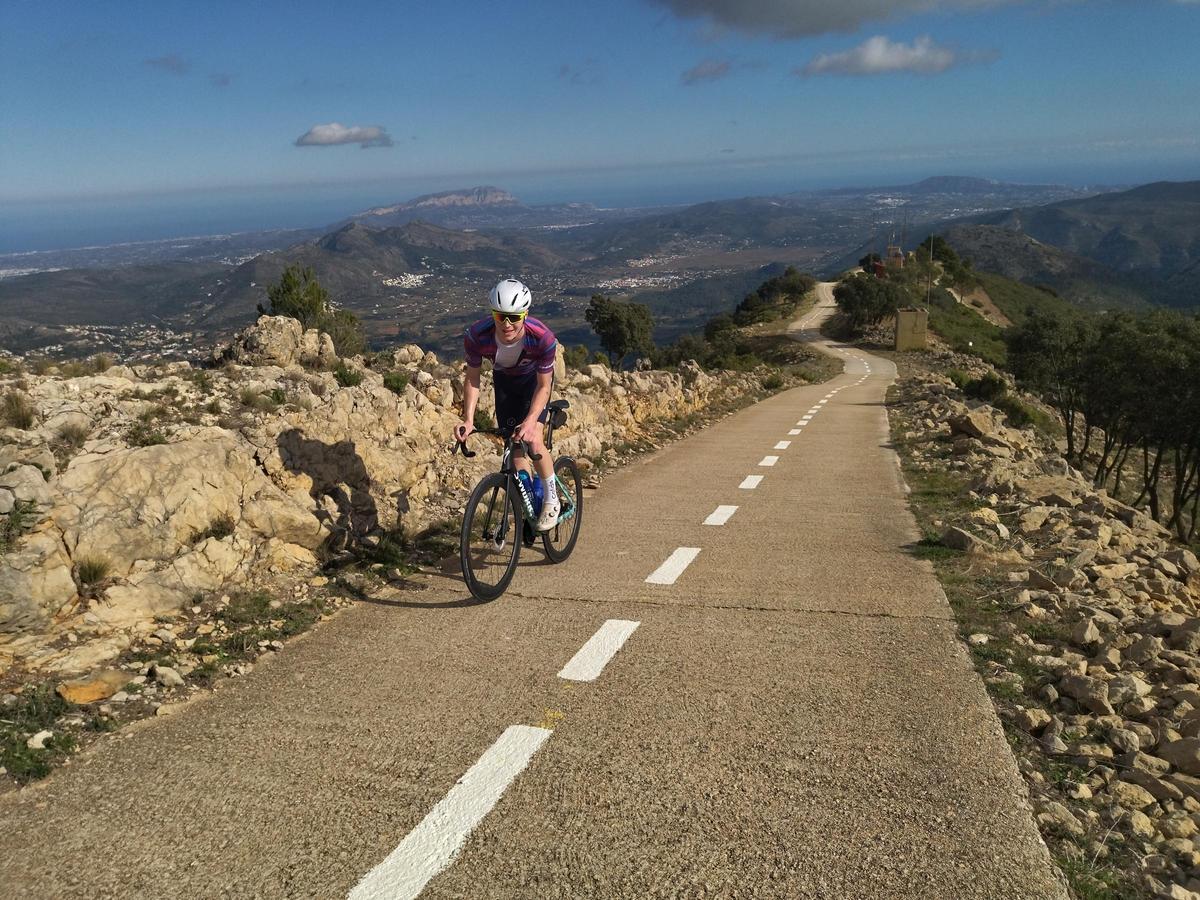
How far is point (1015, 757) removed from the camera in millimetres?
3662

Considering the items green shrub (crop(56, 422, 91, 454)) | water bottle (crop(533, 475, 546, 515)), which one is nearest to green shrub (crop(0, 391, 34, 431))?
green shrub (crop(56, 422, 91, 454))

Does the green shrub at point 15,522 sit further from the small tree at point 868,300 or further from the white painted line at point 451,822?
the small tree at point 868,300

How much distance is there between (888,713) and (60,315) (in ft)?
434

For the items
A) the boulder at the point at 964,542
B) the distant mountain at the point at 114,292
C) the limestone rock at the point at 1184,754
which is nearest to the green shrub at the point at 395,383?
the boulder at the point at 964,542

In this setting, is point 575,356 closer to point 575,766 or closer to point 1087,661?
point 1087,661

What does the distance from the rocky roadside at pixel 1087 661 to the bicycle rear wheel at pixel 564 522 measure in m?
3.03

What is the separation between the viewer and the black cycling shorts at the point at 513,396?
6.07 m

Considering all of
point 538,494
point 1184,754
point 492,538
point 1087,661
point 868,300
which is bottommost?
point 868,300

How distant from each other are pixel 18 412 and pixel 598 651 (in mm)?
4474

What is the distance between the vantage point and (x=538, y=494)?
20.4ft

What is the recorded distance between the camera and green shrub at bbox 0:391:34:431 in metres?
5.70

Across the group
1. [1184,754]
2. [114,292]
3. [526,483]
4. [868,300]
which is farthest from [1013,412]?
[114,292]

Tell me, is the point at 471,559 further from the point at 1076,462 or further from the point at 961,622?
the point at 1076,462

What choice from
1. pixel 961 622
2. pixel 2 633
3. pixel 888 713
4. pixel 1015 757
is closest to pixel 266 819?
pixel 2 633
